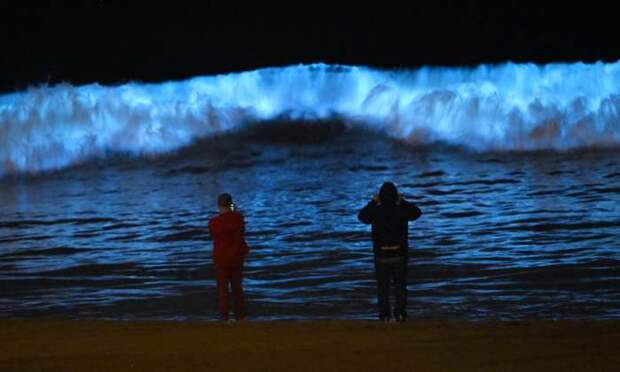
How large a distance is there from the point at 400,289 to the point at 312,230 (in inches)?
318

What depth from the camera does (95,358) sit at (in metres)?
8.55

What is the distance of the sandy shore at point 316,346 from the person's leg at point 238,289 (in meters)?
0.83

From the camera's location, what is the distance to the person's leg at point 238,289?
36.5 feet

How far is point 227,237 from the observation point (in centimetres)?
1087

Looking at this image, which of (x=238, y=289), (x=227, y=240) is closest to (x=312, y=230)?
(x=238, y=289)

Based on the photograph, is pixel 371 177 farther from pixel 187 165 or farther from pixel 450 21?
pixel 450 21

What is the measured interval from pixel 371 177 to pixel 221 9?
11.8 meters

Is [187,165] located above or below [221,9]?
below

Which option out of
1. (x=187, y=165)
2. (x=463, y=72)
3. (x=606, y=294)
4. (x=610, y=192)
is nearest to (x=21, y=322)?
(x=606, y=294)

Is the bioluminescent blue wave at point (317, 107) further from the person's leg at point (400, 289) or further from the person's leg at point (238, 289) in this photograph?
the person's leg at point (400, 289)

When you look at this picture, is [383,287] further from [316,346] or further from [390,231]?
[316,346]

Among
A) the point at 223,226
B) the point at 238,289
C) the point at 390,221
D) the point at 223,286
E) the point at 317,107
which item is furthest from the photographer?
the point at 317,107

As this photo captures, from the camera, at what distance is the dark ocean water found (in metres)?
12.7

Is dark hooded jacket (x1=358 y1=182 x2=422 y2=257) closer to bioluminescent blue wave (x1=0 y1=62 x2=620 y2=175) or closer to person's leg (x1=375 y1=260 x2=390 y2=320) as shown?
person's leg (x1=375 y1=260 x2=390 y2=320)
